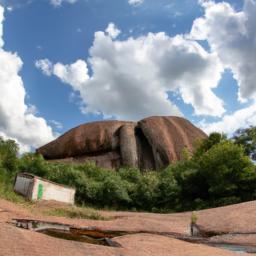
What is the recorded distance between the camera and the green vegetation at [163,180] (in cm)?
2842

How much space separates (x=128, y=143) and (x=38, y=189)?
1827cm

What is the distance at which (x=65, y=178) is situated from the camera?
108 feet

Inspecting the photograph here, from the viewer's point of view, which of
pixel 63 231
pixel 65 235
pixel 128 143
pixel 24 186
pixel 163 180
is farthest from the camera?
pixel 128 143

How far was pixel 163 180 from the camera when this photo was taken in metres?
31.3

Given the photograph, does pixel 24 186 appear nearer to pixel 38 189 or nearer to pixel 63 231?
pixel 38 189

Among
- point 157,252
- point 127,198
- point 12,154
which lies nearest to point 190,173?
point 127,198

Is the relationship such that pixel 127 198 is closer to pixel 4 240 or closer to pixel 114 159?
pixel 114 159

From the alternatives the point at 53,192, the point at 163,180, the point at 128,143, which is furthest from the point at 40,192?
the point at 128,143

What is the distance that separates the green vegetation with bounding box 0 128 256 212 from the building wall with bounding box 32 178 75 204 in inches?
93.7

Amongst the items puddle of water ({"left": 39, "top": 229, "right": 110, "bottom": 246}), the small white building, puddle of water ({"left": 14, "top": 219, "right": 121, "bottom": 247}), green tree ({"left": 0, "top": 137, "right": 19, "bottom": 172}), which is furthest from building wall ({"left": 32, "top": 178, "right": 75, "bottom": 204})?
puddle of water ({"left": 39, "top": 229, "right": 110, "bottom": 246})

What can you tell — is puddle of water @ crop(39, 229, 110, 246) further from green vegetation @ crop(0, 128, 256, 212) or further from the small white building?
green vegetation @ crop(0, 128, 256, 212)

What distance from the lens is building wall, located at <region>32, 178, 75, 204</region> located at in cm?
2373

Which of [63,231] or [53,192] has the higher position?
[53,192]

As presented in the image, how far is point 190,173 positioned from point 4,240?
83.8ft
